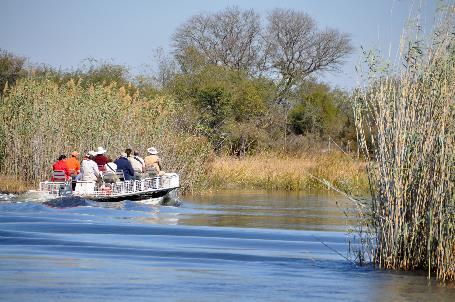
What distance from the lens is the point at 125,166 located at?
96.7ft

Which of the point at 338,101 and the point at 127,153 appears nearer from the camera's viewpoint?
the point at 127,153

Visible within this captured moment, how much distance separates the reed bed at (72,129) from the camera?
31.4 metres

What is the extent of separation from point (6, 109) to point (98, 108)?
2.77 m

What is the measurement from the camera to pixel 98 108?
108ft

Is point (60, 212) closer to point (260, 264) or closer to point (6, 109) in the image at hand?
point (6, 109)

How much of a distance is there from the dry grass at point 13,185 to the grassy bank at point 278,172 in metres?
9.46

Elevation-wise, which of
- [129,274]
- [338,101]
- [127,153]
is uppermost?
[338,101]

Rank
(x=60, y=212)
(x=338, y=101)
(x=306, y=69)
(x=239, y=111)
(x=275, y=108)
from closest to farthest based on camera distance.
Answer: (x=60, y=212), (x=239, y=111), (x=275, y=108), (x=338, y=101), (x=306, y=69)

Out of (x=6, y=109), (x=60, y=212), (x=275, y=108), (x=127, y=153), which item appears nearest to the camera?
(x=60, y=212)

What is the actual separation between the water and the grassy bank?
9735 mm

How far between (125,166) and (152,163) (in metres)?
2.05

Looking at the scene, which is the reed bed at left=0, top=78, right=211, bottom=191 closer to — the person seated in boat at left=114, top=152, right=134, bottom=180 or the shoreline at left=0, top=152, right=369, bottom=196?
the person seated in boat at left=114, top=152, right=134, bottom=180

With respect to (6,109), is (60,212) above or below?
below

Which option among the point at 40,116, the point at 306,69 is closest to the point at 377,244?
the point at 40,116
